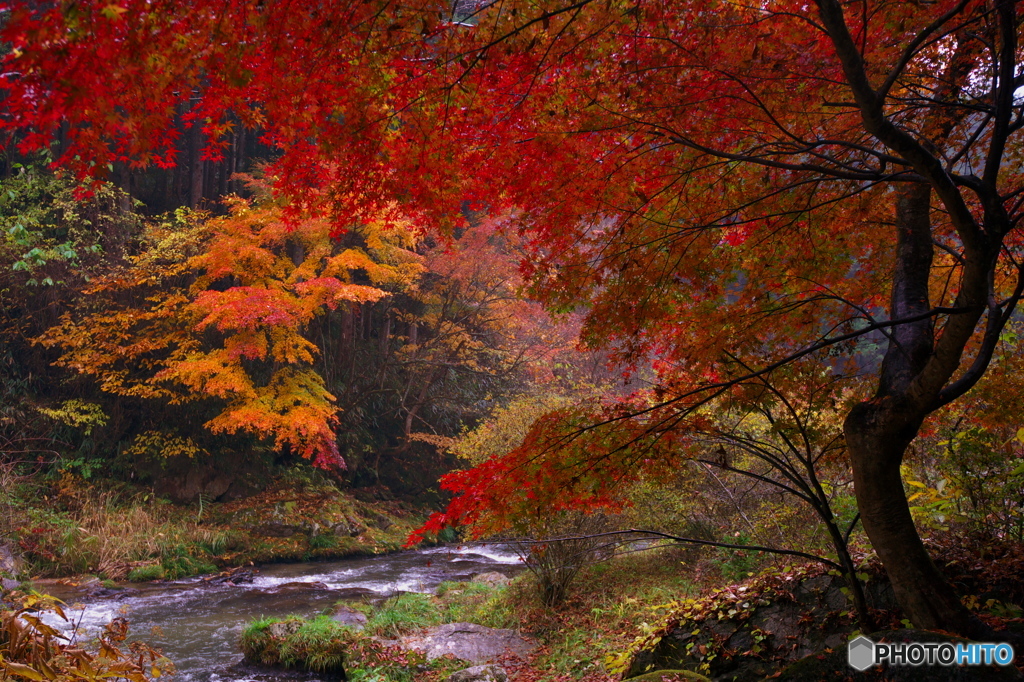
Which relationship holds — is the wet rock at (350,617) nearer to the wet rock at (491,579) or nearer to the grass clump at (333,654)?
the grass clump at (333,654)

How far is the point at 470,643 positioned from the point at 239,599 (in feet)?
14.2

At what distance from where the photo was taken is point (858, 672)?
2469mm

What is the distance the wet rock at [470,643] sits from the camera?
5766 mm

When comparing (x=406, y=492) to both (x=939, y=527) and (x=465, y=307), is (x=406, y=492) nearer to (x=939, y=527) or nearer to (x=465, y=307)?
(x=465, y=307)

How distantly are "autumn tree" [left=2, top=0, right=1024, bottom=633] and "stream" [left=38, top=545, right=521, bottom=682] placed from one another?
14.6 ft

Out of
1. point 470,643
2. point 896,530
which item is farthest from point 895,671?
point 470,643

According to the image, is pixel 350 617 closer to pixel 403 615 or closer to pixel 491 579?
pixel 403 615

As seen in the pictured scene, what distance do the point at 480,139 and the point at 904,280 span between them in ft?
8.48

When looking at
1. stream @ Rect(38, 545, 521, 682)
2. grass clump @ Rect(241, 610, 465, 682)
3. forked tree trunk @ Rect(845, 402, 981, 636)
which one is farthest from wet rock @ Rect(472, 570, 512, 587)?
forked tree trunk @ Rect(845, 402, 981, 636)

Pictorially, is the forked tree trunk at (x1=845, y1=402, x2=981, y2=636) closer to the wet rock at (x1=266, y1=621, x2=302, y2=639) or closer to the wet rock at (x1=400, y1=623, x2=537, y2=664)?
the wet rock at (x1=400, y1=623, x2=537, y2=664)

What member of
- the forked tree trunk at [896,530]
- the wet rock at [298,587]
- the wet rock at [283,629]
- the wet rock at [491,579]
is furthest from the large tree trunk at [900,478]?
the wet rock at [298,587]

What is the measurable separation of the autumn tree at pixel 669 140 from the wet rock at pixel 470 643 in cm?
311

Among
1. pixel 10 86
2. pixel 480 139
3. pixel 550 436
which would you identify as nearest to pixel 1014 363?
pixel 550 436

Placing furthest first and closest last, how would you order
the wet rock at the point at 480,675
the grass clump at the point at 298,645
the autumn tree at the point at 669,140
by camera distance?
the grass clump at the point at 298,645 → the wet rock at the point at 480,675 → the autumn tree at the point at 669,140
